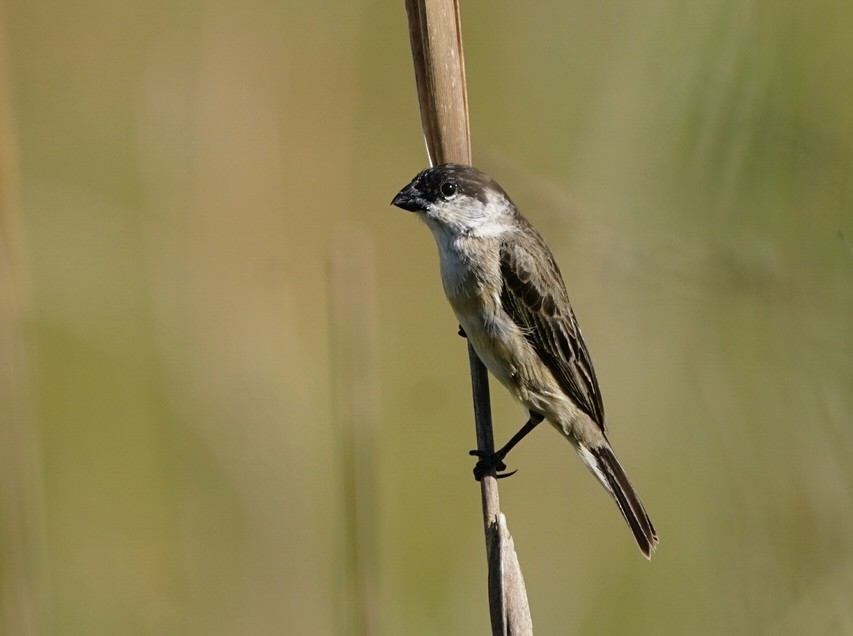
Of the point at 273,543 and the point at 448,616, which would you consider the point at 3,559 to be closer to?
the point at 273,543

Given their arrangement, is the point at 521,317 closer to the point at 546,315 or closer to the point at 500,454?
the point at 546,315

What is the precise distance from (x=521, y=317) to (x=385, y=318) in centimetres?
155

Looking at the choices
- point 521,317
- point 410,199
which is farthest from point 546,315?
point 410,199

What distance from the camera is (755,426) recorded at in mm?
Answer: 3059

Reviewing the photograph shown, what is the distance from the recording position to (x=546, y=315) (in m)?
3.44

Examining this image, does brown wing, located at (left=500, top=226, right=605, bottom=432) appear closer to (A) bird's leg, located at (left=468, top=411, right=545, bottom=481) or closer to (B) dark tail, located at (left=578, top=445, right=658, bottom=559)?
(B) dark tail, located at (left=578, top=445, right=658, bottom=559)

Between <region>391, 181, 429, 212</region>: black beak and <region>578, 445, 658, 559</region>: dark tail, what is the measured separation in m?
1.02

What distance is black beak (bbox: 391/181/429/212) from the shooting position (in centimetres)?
313

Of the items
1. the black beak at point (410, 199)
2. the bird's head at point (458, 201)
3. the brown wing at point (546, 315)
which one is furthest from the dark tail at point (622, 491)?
the black beak at point (410, 199)

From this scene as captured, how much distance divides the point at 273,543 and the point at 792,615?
1609mm

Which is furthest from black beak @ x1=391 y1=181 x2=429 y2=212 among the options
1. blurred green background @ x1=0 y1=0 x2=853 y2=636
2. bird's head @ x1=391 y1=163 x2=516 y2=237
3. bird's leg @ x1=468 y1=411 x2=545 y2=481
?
bird's leg @ x1=468 y1=411 x2=545 y2=481

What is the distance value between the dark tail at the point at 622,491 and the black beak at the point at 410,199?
1.02m

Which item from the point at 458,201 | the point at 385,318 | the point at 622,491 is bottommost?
the point at 622,491

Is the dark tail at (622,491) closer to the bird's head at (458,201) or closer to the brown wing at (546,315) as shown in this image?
the brown wing at (546,315)
